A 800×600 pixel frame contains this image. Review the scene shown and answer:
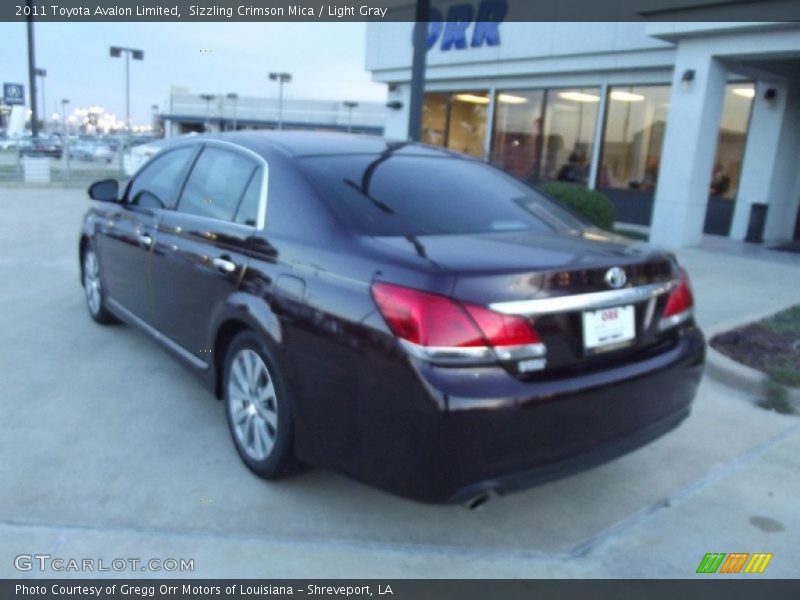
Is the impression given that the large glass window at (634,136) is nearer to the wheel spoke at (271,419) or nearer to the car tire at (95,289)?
the car tire at (95,289)

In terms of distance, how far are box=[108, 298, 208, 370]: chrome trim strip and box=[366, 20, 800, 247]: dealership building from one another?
29.6 ft

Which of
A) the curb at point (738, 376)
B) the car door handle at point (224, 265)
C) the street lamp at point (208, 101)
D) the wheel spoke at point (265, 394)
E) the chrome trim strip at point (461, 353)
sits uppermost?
the street lamp at point (208, 101)

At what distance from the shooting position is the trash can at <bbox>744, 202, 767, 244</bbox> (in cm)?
1241

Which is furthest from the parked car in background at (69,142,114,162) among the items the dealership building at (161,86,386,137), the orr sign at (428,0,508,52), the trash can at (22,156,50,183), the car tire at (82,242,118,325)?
the dealership building at (161,86,386,137)

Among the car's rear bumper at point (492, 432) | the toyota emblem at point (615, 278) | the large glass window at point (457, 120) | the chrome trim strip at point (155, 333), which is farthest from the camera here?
the large glass window at point (457, 120)

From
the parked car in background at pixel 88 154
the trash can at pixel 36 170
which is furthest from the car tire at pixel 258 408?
the parked car in background at pixel 88 154

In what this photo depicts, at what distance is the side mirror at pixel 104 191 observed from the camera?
16.6 feet

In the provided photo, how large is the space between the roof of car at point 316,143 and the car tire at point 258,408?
39.7 inches

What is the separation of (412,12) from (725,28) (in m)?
10.0

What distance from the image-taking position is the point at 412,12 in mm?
18141

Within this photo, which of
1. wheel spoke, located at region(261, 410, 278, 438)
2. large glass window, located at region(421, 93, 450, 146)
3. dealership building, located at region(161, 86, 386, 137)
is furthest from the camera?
dealership building, located at region(161, 86, 386, 137)

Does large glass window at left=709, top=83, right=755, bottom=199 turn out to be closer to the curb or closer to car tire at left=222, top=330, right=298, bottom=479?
the curb

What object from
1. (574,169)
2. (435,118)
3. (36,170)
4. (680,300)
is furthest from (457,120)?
(680,300)
